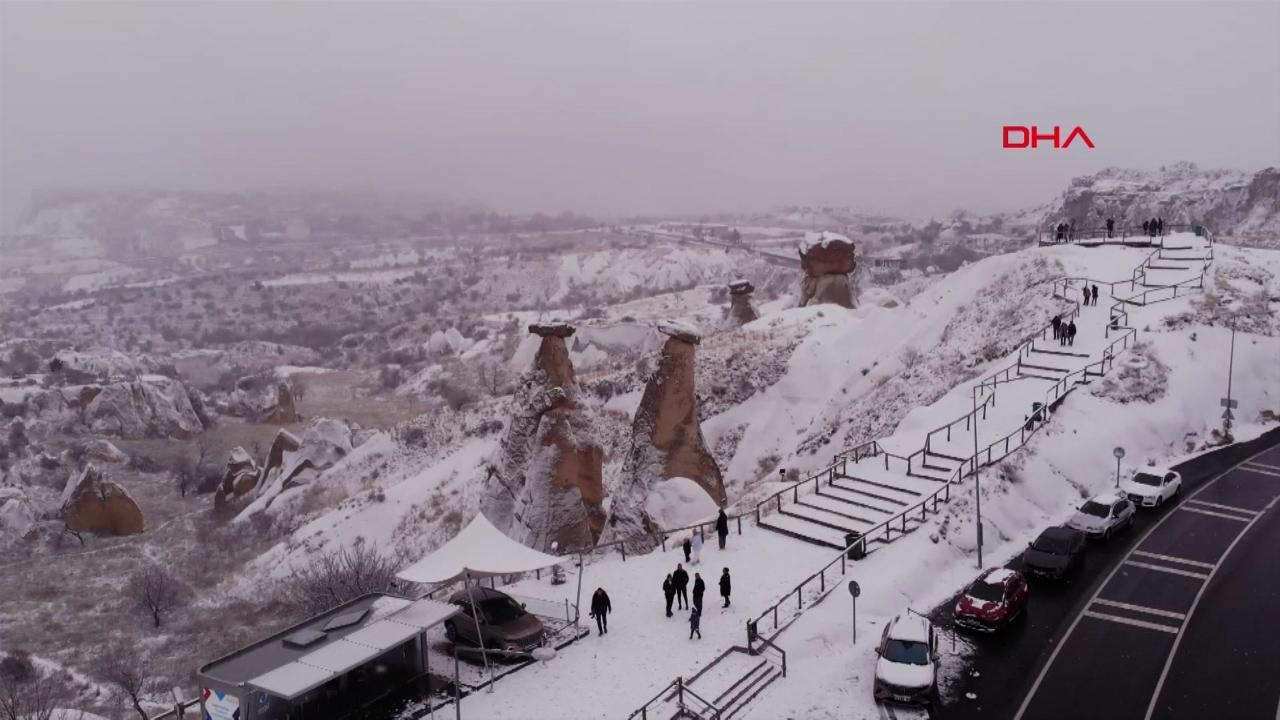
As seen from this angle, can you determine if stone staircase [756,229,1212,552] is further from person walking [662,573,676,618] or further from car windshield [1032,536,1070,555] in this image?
person walking [662,573,676,618]

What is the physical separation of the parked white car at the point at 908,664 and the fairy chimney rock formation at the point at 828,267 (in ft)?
152

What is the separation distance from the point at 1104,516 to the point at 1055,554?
3366 millimetres

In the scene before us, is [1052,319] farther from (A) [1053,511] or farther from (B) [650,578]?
(B) [650,578]

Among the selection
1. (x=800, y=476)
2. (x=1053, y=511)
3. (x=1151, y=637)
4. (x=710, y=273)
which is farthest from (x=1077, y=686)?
(x=710, y=273)

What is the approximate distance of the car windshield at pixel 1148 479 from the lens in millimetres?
26816

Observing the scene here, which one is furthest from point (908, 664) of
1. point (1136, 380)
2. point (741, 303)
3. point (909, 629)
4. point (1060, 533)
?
point (741, 303)

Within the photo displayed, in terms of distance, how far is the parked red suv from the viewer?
771 inches

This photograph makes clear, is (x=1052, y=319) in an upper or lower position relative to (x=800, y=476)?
upper

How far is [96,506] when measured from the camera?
159 feet

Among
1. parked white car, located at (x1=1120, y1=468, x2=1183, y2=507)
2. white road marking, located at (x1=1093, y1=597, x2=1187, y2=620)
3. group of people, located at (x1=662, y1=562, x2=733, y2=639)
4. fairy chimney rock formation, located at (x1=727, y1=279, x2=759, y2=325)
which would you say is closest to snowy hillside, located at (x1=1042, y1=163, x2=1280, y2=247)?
fairy chimney rock formation, located at (x1=727, y1=279, x2=759, y2=325)

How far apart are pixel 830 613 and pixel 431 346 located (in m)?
94.3

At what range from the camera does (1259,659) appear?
18.0 metres

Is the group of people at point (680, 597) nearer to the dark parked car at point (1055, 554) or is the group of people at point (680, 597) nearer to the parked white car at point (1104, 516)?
the dark parked car at point (1055, 554)

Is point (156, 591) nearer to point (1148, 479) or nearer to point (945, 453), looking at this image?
point (945, 453)
